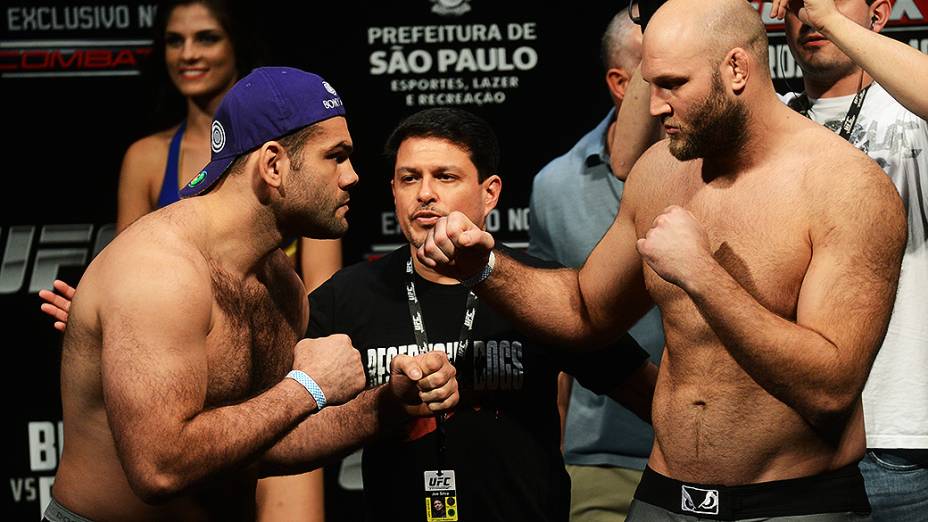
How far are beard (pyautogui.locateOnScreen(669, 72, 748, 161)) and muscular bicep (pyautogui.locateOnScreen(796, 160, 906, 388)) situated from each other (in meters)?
0.27

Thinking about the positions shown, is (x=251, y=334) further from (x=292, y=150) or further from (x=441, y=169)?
(x=441, y=169)

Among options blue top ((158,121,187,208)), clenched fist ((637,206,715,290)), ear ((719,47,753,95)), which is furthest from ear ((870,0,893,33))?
blue top ((158,121,187,208))

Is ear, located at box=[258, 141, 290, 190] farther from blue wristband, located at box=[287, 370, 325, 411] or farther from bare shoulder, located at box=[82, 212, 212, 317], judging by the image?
blue wristband, located at box=[287, 370, 325, 411]

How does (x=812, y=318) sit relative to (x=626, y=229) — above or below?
below

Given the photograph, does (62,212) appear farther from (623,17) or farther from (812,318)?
(812,318)

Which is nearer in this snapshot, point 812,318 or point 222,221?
point 812,318

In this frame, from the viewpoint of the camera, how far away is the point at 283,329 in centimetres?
357

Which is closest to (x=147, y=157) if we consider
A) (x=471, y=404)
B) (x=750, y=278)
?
(x=471, y=404)

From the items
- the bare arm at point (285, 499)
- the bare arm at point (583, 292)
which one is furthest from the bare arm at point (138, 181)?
the bare arm at point (583, 292)

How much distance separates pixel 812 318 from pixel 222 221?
131 cm

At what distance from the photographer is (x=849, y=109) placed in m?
3.77

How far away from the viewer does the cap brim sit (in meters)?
3.40

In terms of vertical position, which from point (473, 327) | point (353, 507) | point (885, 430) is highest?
point (473, 327)

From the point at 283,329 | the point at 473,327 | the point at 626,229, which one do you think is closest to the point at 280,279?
the point at 283,329
